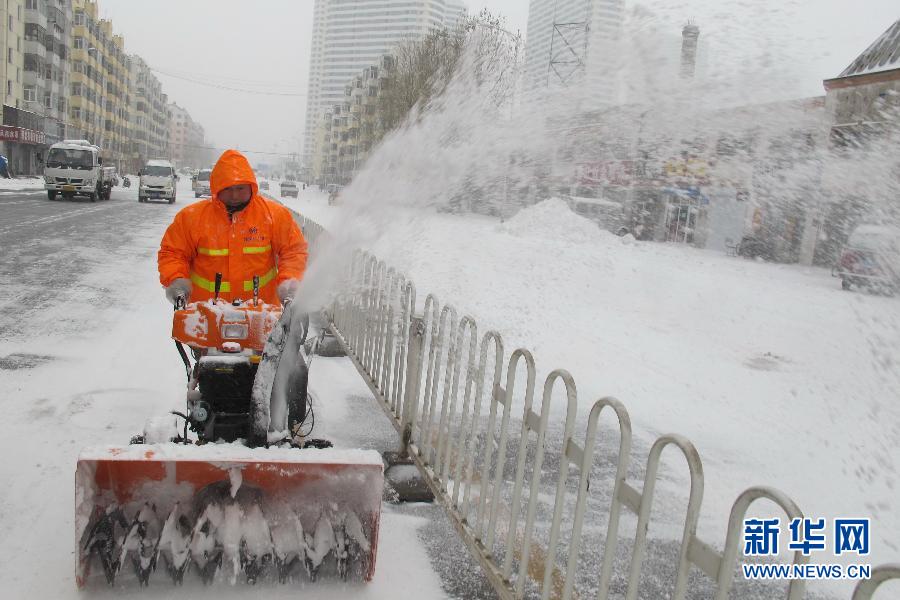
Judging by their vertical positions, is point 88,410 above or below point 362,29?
below

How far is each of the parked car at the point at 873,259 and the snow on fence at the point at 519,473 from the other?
807 cm

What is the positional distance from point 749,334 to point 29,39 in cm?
6921

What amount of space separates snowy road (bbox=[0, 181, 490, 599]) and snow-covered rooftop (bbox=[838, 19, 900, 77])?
183 inches

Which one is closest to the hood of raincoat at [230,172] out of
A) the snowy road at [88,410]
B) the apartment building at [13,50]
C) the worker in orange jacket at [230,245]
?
the worker in orange jacket at [230,245]

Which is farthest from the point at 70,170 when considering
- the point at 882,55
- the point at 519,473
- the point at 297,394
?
the point at 519,473

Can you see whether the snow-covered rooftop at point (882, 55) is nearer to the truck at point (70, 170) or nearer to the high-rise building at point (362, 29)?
the truck at point (70, 170)

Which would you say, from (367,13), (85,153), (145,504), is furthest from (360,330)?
(367,13)

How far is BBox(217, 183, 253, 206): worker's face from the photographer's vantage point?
3.61 meters

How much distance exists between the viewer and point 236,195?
3650 millimetres

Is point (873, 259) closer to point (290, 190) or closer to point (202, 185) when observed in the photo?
point (202, 185)

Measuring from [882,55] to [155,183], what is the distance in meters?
34.3

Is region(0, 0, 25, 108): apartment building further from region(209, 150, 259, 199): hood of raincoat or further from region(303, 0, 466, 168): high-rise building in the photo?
region(209, 150, 259, 199): hood of raincoat

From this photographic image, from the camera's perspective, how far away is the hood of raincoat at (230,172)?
3.50 m

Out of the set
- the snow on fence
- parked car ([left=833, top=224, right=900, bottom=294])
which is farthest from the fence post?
parked car ([left=833, top=224, right=900, bottom=294])
